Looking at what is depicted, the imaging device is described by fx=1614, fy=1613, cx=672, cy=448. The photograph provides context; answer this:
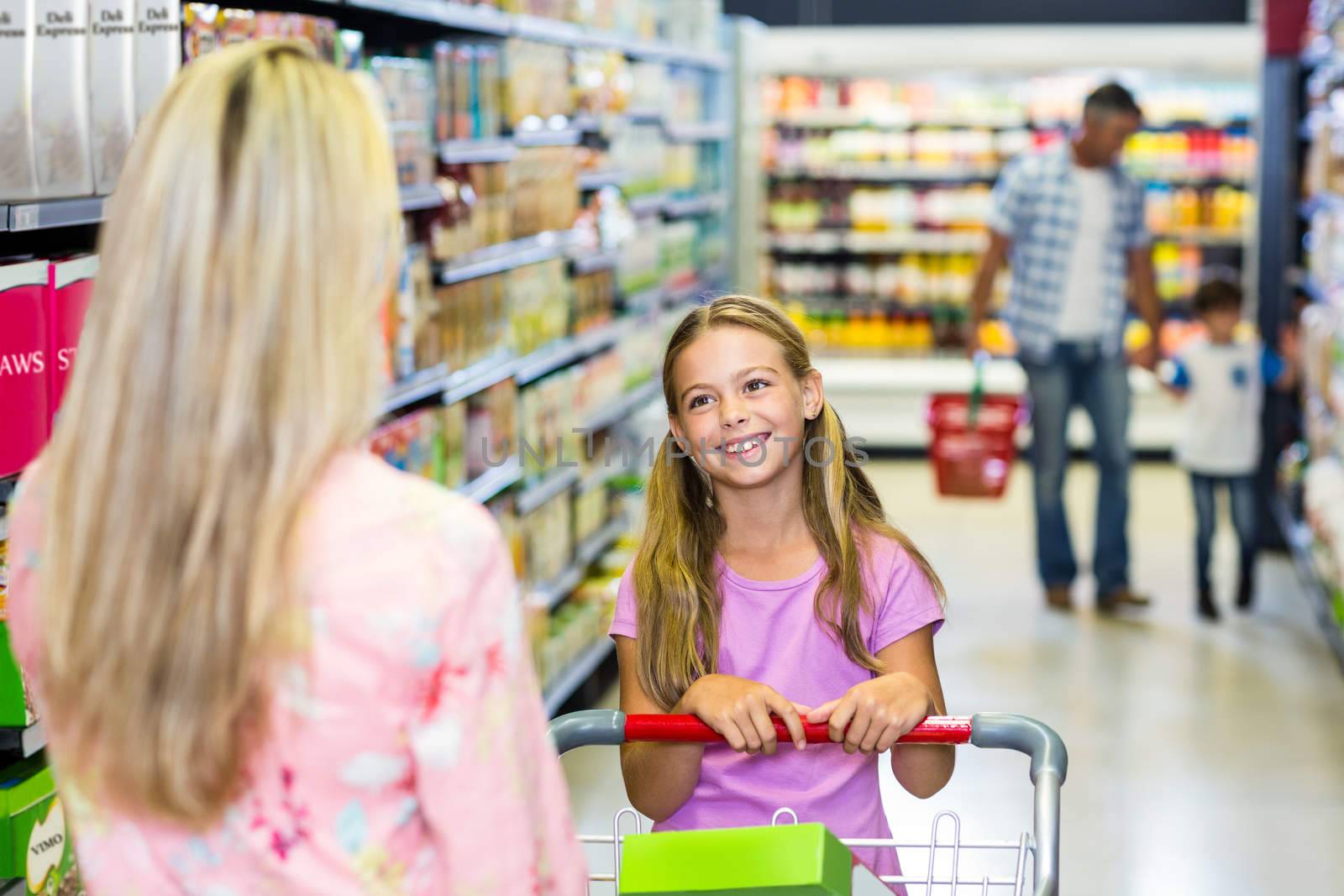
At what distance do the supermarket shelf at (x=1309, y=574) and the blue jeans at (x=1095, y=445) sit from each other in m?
0.69

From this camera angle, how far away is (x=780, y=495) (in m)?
2.18

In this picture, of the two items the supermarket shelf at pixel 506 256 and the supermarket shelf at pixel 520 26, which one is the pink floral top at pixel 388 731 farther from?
the supermarket shelf at pixel 506 256

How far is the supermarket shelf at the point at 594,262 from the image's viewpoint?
5.55m

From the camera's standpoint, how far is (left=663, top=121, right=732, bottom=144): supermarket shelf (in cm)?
750

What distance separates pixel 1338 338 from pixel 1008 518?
264cm

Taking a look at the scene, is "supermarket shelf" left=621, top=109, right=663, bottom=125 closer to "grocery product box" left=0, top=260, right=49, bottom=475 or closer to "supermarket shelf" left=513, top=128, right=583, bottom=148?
"supermarket shelf" left=513, top=128, right=583, bottom=148

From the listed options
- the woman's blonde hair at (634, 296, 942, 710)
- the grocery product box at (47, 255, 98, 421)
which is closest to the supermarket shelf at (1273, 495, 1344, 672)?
the woman's blonde hair at (634, 296, 942, 710)

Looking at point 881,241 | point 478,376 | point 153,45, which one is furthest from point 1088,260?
point 153,45

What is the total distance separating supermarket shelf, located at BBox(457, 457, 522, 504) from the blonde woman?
3.10 meters

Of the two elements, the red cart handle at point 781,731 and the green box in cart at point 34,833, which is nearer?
the red cart handle at point 781,731

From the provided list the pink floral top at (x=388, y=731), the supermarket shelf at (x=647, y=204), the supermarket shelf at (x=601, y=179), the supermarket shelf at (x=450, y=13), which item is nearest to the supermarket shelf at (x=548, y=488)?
the supermarket shelf at (x=601, y=179)

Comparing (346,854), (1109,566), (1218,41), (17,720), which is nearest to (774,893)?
(346,854)

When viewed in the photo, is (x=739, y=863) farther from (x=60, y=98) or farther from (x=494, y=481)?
(x=494, y=481)

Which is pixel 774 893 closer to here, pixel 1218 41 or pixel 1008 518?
pixel 1008 518
